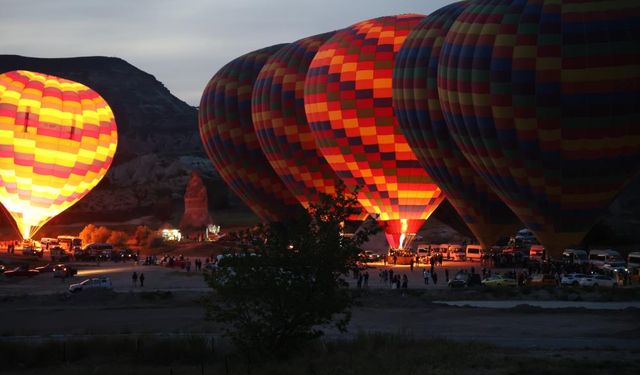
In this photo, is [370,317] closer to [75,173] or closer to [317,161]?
[317,161]

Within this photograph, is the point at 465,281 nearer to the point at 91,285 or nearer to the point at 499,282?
the point at 499,282

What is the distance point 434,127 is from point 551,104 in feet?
29.1

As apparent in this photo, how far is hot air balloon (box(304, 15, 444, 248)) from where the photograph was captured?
53094 mm

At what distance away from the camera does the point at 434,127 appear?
4894 centimetres

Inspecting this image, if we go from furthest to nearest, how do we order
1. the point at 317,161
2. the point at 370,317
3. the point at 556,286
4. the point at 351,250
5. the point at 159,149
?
the point at 159,149, the point at 317,161, the point at 556,286, the point at 370,317, the point at 351,250

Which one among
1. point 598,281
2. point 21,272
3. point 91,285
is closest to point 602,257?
point 598,281

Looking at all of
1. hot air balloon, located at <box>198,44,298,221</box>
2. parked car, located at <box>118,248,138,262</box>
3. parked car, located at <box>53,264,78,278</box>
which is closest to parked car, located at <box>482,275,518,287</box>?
parked car, located at <box>53,264,78,278</box>

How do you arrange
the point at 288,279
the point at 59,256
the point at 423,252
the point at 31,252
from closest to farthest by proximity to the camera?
the point at 288,279 → the point at 423,252 → the point at 59,256 → the point at 31,252

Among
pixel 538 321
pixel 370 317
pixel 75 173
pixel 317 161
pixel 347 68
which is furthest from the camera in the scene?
pixel 75 173

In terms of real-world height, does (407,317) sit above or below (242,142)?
below

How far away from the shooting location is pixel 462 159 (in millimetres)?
48812

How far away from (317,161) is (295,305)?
3661 cm

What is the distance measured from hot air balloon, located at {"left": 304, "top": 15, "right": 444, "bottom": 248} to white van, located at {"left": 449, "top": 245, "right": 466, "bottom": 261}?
7.96 metres

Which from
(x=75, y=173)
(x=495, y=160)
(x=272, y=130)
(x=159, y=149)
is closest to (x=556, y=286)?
(x=495, y=160)
